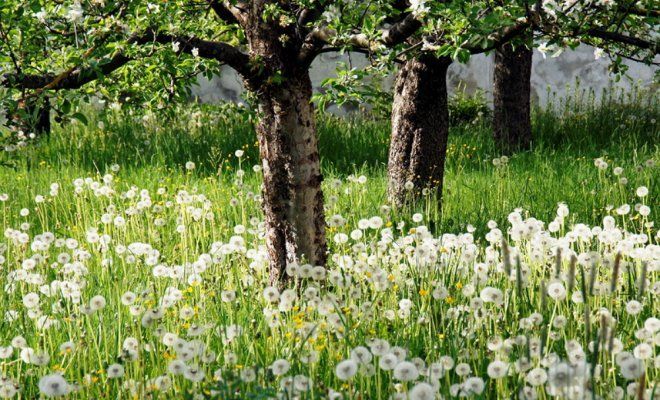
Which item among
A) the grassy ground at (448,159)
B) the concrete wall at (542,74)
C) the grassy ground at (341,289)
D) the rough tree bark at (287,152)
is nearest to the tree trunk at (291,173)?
the rough tree bark at (287,152)

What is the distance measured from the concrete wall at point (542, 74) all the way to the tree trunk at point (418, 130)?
7.03 m

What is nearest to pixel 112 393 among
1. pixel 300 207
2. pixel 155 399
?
pixel 155 399

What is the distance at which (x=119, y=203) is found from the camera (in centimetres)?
709

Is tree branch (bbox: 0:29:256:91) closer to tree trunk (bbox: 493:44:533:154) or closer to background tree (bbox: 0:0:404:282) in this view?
background tree (bbox: 0:0:404:282)

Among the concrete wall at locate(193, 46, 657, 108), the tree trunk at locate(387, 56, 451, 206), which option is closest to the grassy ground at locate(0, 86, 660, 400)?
the tree trunk at locate(387, 56, 451, 206)

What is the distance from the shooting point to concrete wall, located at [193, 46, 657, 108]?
45.6ft

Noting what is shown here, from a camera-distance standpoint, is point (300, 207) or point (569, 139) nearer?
point (300, 207)

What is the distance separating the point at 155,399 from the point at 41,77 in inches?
79.0

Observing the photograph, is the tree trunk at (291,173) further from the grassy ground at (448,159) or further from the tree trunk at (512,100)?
the tree trunk at (512,100)

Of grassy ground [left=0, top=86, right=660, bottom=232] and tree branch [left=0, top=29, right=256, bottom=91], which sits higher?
tree branch [left=0, top=29, right=256, bottom=91]

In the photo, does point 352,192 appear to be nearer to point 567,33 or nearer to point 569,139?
point 567,33

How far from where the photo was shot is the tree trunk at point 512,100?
9484 millimetres

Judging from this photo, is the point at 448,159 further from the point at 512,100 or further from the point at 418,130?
the point at 418,130

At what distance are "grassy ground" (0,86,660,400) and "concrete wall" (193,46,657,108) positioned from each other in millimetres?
4160
